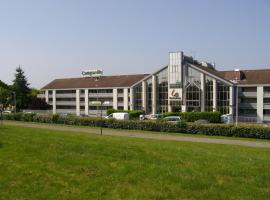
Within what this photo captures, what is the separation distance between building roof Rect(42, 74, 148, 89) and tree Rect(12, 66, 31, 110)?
11.4 meters

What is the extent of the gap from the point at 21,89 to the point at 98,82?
1913 centimetres

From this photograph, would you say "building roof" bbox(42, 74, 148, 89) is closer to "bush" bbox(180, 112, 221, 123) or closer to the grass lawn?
"bush" bbox(180, 112, 221, 123)

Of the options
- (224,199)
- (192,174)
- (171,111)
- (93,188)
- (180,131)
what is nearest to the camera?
(224,199)

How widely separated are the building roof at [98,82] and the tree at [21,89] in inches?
449

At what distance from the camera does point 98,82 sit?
9444 centimetres

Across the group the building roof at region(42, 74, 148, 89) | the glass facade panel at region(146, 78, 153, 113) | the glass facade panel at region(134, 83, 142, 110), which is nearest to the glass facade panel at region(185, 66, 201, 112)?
the glass facade panel at region(146, 78, 153, 113)

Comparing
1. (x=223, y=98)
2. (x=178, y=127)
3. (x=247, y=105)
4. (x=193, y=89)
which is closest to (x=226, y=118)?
(x=223, y=98)

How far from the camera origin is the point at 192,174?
928 centimetres

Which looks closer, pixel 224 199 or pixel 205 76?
pixel 224 199

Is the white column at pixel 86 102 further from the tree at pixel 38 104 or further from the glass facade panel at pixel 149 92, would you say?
the glass facade panel at pixel 149 92

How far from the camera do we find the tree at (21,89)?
89062mm

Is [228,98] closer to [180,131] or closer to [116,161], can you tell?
[180,131]

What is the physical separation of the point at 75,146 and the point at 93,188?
459 centimetres

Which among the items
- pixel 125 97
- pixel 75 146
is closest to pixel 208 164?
pixel 75 146
